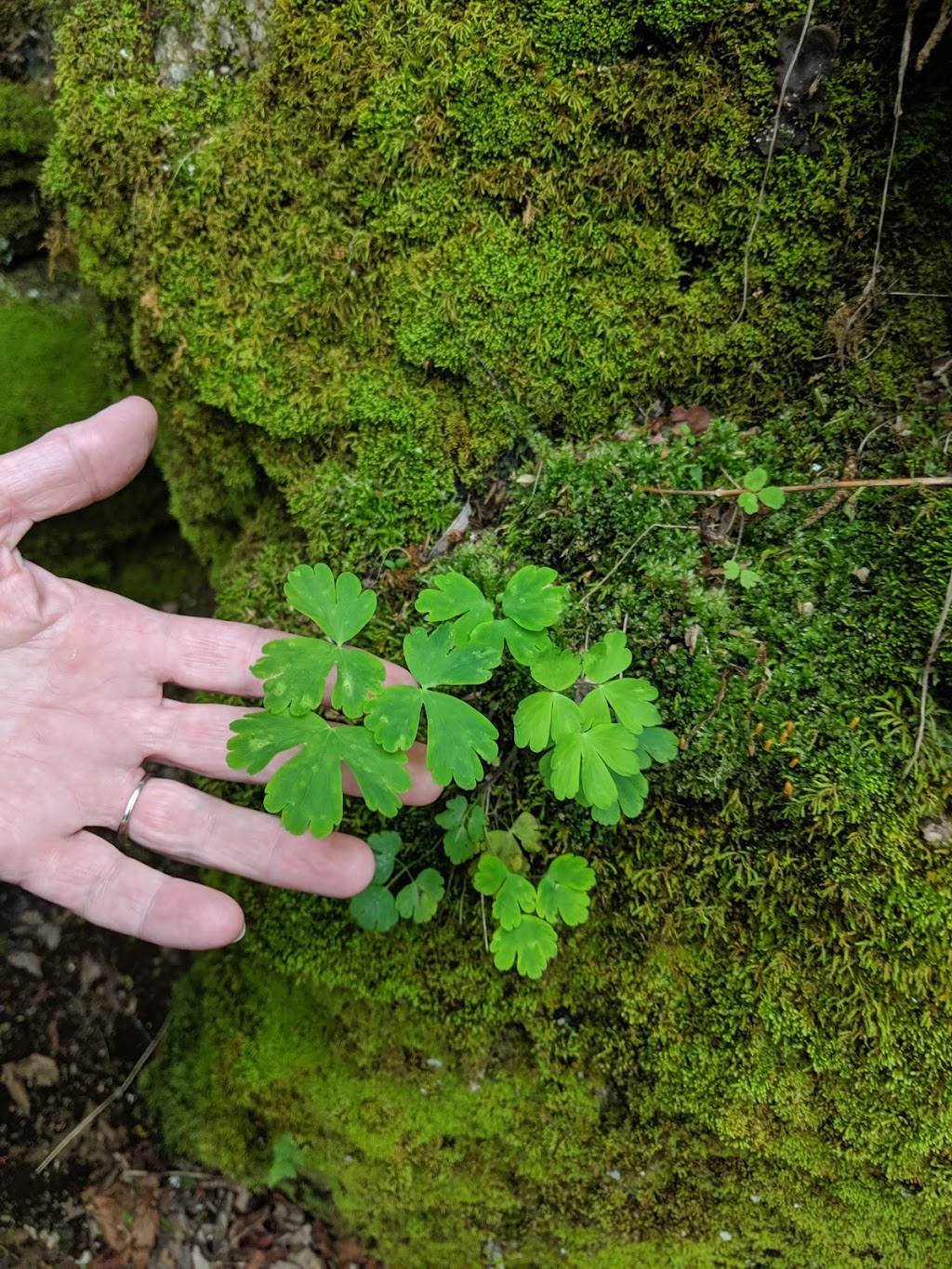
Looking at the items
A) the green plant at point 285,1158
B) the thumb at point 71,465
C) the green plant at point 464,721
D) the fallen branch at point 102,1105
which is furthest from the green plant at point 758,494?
the fallen branch at point 102,1105

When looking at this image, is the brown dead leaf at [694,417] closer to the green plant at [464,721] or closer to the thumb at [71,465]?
the green plant at [464,721]

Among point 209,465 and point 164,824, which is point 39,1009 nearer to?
point 164,824

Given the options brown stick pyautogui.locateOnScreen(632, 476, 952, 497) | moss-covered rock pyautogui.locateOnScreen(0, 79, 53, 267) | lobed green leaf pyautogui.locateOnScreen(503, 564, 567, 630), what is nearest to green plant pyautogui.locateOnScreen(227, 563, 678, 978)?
lobed green leaf pyautogui.locateOnScreen(503, 564, 567, 630)

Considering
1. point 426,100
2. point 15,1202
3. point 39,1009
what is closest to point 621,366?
point 426,100

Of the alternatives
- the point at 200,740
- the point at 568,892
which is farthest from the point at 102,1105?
the point at 568,892

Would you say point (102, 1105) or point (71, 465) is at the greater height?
point (71, 465)

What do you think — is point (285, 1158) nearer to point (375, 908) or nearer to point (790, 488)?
point (375, 908)
